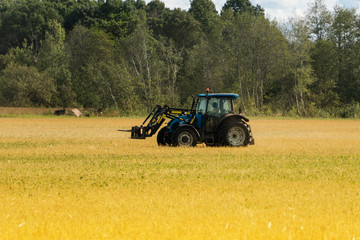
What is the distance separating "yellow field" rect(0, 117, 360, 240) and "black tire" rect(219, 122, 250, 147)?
9.93ft

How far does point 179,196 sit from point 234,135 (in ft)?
37.6

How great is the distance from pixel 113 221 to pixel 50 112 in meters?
51.9

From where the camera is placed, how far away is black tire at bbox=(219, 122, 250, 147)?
826 inches

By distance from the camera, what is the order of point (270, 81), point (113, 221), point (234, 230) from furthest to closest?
1. point (270, 81)
2. point (113, 221)
3. point (234, 230)

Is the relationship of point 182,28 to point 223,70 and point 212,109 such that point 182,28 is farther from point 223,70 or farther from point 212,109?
point 212,109

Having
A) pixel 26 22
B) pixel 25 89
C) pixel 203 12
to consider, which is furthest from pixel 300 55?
pixel 26 22

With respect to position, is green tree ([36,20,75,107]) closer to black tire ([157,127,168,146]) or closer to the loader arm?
the loader arm

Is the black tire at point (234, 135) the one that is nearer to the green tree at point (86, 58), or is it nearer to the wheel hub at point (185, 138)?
the wheel hub at point (185, 138)

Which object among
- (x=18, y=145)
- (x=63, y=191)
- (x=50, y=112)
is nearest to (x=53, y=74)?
(x=50, y=112)

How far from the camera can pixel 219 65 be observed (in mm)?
71375

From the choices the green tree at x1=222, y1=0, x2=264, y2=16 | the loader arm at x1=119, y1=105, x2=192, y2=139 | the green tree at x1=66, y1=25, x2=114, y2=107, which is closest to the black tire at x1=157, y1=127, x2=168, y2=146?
the loader arm at x1=119, y1=105, x2=192, y2=139

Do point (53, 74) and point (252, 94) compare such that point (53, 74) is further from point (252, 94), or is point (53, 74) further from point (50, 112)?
point (252, 94)

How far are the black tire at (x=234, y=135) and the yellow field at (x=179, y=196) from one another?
303 cm

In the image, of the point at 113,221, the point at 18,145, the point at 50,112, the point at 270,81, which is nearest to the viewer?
the point at 113,221
